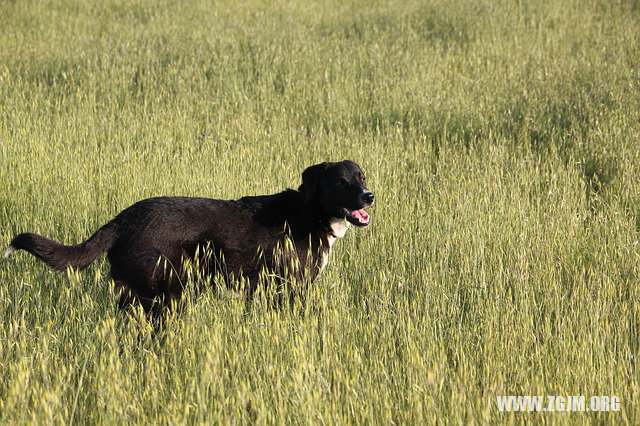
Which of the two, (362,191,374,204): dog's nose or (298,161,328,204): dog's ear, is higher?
(298,161,328,204): dog's ear

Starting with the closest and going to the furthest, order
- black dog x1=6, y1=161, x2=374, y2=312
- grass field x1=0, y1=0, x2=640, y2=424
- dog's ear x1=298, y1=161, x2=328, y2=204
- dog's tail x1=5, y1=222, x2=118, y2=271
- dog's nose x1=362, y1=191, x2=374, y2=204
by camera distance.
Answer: grass field x1=0, y1=0, x2=640, y2=424
dog's tail x1=5, y1=222, x2=118, y2=271
black dog x1=6, y1=161, x2=374, y2=312
dog's nose x1=362, y1=191, x2=374, y2=204
dog's ear x1=298, y1=161, x2=328, y2=204

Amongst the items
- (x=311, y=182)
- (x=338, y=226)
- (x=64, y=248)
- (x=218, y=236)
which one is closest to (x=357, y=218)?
(x=338, y=226)

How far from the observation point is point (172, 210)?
348 centimetres

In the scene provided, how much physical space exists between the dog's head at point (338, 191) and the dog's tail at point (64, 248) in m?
1.27

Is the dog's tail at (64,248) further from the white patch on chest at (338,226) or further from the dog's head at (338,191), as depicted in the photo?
the white patch on chest at (338,226)

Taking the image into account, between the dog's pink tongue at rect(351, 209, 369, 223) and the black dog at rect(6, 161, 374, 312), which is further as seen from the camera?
the dog's pink tongue at rect(351, 209, 369, 223)

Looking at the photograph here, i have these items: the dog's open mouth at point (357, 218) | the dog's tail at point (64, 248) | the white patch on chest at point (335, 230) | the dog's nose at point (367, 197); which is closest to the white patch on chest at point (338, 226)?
the white patch on chest at point (335, 230)

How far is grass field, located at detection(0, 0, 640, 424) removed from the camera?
2.63 metres

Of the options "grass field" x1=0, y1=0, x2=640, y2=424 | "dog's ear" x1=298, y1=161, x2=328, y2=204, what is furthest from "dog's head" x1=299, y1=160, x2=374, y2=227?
"grass field" x1=0, y1=0, x2=640, y2=424

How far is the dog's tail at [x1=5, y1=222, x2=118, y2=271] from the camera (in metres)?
3.11

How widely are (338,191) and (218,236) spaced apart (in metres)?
0.82

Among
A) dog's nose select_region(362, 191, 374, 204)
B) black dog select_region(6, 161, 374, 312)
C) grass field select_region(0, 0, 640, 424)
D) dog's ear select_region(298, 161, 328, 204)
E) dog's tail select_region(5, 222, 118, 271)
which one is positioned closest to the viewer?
grass field select_region(0, 0, 640, 424)

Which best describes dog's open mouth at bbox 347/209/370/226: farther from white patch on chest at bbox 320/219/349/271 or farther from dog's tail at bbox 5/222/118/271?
dog's tail at bbox 5/222/118/271

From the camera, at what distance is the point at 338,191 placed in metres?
3.96
